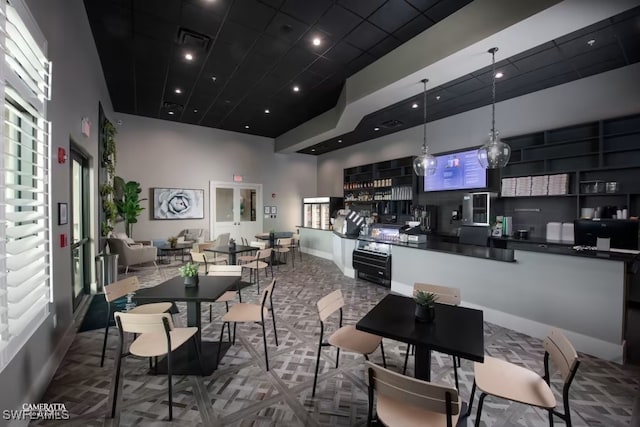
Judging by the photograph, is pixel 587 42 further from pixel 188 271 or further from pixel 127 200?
pixel 127 200

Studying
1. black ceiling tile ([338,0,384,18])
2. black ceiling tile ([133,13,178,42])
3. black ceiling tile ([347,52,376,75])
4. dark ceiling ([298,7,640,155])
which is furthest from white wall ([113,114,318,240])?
black ceiling tile ([338,0,384,18])

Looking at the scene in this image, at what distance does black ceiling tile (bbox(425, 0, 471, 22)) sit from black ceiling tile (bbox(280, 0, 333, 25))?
1288 mm

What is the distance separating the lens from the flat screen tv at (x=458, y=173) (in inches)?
240

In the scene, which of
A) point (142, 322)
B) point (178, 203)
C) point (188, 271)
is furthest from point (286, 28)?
point (178, 203)

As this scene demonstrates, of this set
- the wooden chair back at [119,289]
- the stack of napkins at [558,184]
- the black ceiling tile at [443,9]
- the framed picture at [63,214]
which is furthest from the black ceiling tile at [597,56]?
the framed picture at [63,214]

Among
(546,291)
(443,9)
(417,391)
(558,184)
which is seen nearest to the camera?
(417,391)

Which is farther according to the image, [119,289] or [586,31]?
[586,31]

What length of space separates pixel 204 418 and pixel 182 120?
26.8 ft

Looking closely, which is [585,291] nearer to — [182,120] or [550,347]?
[550,347]

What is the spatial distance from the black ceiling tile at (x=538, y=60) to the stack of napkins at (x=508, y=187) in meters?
2.04

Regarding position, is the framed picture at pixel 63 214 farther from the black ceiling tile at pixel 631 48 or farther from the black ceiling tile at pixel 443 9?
the black ceiling tile at pixel 631 48

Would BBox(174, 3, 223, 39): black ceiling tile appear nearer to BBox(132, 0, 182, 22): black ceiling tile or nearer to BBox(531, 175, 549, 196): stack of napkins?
BBox(132, 0, 182, 22): black ceiling tile

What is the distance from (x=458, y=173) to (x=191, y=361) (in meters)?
6.36

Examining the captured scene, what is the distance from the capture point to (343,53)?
174 inches
